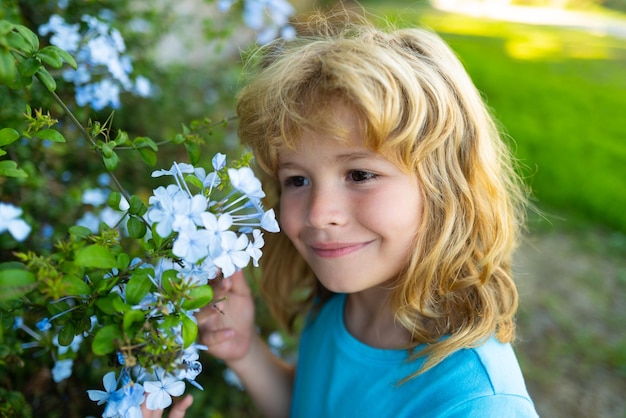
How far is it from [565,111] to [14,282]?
4857 mm

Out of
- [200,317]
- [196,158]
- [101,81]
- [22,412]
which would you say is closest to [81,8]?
[101,81]

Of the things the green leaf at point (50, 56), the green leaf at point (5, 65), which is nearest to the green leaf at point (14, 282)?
the green leaf at point (5, 65)

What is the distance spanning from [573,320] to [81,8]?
2.62 m

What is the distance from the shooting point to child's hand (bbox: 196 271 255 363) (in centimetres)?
158

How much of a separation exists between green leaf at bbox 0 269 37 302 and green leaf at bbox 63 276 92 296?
0.04 metres

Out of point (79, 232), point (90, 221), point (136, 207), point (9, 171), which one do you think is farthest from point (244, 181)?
point (90, 221)

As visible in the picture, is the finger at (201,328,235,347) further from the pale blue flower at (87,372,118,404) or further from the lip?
the pale blue flower at (87,372,118,404)

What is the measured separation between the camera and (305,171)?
1.30m

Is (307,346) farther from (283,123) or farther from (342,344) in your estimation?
(283,123)

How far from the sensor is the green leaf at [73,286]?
33.3 inches

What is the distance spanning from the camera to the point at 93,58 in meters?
1.45

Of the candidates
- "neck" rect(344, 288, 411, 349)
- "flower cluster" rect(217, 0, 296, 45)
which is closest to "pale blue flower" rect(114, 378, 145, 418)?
"neck" rect(344, 288, 411, 349)

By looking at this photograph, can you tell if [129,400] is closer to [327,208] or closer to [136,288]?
[136,288]

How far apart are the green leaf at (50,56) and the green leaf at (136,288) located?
388 millimetres
